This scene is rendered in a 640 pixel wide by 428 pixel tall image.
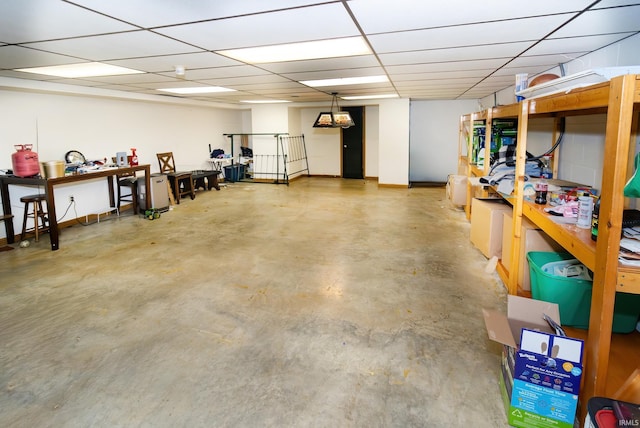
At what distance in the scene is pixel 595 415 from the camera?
4.33 feet

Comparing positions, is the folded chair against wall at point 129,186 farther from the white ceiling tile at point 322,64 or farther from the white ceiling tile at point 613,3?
the white ceiling tile at point 613,3

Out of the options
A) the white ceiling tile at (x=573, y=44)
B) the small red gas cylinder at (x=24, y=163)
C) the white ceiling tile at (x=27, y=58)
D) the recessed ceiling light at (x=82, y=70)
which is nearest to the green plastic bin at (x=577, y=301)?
the white ceiling tile at (x=573, y=44)

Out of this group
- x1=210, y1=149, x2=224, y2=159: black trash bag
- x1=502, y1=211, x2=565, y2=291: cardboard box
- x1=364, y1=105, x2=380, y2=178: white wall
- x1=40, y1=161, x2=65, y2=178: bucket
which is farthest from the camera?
x1=364, y1=105, x2=380, y2=178: white wall

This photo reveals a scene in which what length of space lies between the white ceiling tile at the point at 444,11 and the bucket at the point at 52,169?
4275 millimetres

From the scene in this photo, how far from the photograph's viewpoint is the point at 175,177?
7.26m

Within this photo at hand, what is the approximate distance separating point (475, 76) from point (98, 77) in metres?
4.81

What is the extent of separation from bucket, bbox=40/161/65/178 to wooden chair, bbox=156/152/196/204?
8.37ft

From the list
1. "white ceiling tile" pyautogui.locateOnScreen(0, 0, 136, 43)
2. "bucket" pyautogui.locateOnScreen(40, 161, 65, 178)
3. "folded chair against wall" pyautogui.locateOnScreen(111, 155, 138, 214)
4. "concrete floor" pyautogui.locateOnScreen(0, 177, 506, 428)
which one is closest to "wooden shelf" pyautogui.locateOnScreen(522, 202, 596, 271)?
"concrete floor" pyautogui.locateOnScreen(0, 177, 506, 428)

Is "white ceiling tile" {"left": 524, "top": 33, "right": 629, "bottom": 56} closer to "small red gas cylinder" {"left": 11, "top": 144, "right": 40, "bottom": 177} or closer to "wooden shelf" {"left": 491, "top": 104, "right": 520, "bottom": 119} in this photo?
"wooden shelf" {"left": 491, "top": 104, "right": 520, "bottom": 119}

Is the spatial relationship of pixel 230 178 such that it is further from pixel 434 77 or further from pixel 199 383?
pixel 199 383

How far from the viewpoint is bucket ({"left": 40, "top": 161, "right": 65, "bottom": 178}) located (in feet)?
15.0

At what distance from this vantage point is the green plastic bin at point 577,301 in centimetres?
209

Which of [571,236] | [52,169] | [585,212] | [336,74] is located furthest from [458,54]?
[52,169]

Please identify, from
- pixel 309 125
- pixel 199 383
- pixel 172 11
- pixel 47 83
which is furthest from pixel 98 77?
pixel 309 125
